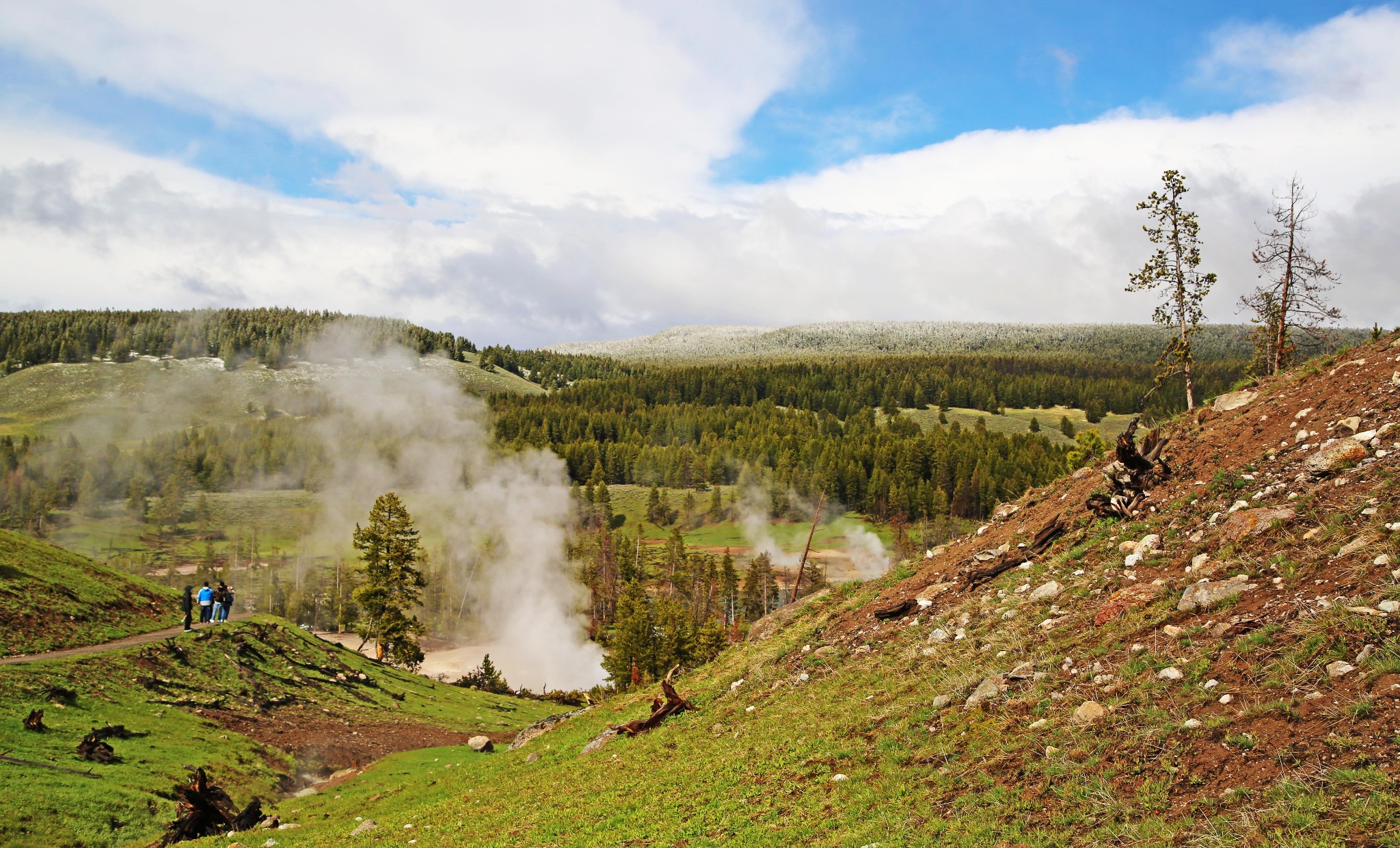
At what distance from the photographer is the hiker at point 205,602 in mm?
36812

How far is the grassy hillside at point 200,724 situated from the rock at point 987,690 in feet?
55.8

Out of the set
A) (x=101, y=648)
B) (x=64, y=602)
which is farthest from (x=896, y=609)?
(x=64, y=602)

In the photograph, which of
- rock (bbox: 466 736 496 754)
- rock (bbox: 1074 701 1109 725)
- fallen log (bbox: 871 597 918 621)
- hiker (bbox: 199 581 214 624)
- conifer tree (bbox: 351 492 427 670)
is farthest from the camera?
conifer tree (bbox: 351 492 427 670)

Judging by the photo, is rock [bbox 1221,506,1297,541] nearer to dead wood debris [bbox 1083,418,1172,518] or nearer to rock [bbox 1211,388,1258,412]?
dead wood debris [bbox 1083,418,1172,518]

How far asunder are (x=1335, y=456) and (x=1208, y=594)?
4.89 metres

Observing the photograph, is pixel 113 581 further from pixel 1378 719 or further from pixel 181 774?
pixel 1378 719

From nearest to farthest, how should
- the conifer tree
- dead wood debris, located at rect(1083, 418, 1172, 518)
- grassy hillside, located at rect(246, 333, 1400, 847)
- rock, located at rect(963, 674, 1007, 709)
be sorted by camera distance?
grassy hillside, located at rect(246, 333, 1400, 847) < rock, located at rect(963, 674, 1007, 709) < dead wood debris, located at rect(1083, 418, 1172, 518) < the conifer tree

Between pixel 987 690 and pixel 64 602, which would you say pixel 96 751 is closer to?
pixel 64 602

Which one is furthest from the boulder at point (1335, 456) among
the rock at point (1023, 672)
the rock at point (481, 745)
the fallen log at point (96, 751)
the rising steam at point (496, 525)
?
the rising steam at point (496, 525)

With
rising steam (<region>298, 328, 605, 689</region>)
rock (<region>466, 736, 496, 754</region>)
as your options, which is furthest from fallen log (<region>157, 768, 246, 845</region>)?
rising steam (<region>298, 328, 605, 689</region>)

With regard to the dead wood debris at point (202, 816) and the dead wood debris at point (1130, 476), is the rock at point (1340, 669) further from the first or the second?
the dead wood debris at point (202, 816)

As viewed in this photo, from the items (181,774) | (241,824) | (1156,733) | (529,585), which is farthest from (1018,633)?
(529,585)

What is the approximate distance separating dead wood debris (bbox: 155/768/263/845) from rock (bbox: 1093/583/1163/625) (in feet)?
66.8

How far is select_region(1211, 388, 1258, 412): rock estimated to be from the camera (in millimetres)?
19391
